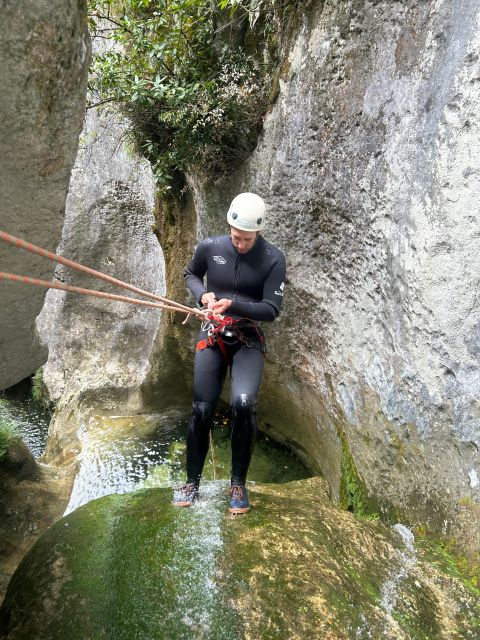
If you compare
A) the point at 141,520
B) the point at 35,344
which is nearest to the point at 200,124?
the point at 35,344

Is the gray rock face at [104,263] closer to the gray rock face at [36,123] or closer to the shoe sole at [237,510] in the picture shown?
the shoe sole at [237,510]

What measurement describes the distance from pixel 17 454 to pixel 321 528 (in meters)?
3.50

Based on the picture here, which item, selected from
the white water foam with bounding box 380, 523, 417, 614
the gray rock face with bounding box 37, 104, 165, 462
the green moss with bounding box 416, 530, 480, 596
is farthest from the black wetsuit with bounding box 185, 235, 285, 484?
the gray rock face with bounding box 37, 104, 165, 462

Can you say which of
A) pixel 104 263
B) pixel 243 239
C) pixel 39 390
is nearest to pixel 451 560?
pixel 243 239

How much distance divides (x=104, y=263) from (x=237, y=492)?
254 inches

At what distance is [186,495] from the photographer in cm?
389

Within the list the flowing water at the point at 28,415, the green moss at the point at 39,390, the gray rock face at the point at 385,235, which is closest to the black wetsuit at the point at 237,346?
the gray rock face at the point at 385,235

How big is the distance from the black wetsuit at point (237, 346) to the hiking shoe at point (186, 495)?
2.1 inches

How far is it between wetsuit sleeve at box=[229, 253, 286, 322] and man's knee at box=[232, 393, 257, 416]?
1.88ft

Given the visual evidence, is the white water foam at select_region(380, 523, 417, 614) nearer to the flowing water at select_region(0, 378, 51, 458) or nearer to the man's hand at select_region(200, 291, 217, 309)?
the man's hand at select_region(200, 291, 217, 309)

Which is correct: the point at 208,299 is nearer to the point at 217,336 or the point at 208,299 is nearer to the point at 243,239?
the point at 217,336

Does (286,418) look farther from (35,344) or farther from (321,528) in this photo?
(35,344)

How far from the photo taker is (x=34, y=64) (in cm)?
231

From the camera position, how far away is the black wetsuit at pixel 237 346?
3.75 meters
